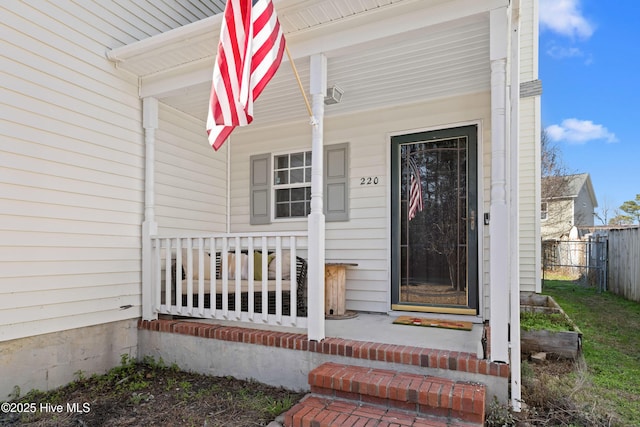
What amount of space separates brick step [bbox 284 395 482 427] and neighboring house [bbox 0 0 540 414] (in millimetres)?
435

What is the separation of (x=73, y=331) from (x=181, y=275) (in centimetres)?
100

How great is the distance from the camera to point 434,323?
3.81 m

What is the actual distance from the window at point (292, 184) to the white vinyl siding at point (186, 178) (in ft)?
2.51

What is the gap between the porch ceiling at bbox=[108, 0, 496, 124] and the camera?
284 cm

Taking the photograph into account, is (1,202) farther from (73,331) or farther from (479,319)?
(479,319)

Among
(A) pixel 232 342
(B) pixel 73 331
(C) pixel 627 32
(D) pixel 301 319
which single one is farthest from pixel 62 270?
(C) pixel 627 32

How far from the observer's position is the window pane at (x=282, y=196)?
5.26 m

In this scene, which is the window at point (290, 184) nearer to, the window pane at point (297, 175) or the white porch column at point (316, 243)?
the window pane at point (297, 175)

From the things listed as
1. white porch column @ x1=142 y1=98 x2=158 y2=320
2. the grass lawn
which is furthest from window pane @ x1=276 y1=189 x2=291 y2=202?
the grass lawn

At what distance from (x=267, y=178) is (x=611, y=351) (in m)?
4.41

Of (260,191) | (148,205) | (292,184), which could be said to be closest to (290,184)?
(292,184)

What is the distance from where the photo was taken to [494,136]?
8.57 feet

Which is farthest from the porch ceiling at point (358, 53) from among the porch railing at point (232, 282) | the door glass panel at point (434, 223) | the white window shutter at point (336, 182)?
the porch railing at point (232, 282)

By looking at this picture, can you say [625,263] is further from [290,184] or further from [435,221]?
[290,184]
